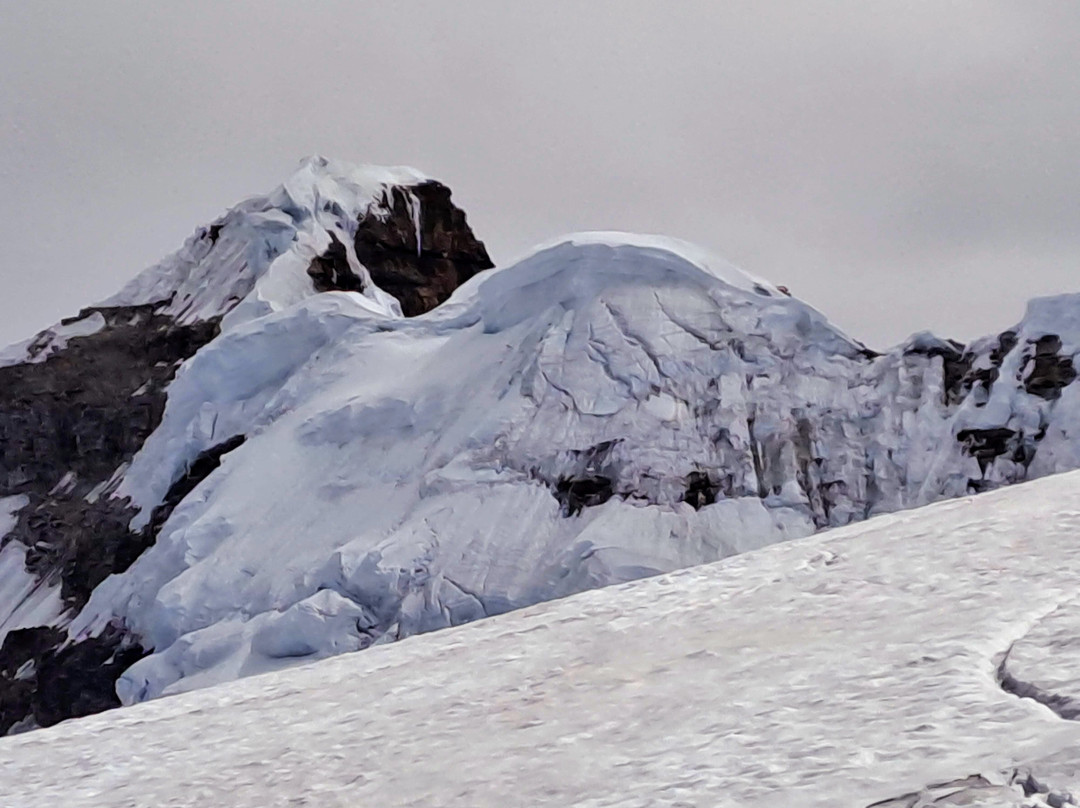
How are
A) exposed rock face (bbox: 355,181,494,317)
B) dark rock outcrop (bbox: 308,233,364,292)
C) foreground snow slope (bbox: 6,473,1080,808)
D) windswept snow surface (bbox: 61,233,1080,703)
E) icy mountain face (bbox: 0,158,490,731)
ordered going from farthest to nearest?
exposed rock face (bbox: 355,181,494,317), dark rock outcrop (bbox: 308,233,364,292), icy mountain face (bbox: 0,158,490,731), windswept snow surface (bbox: 61,233,1080,703), foreground snow slope (bbox: 6,473,1080,808)

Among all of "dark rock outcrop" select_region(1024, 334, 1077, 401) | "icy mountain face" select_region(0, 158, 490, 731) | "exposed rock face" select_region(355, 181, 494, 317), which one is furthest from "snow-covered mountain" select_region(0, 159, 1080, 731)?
"exposed rock face" select_region(355, 181, 494, 317)

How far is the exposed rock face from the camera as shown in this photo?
2469cm

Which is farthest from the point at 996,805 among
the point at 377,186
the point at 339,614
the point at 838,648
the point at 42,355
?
the point at 42,355

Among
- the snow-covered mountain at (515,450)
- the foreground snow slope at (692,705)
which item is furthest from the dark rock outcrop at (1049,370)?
the foreground snow slope at (692,705)

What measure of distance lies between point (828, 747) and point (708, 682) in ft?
2.21

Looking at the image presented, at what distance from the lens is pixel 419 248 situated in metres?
25.9

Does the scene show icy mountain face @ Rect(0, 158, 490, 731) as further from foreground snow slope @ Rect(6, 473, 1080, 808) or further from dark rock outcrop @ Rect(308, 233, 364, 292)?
foreground snow slope @ Rect(6, 473, 1080, 808)

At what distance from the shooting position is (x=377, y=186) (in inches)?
989

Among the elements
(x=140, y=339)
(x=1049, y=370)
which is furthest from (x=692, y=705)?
(x=140, y=339)

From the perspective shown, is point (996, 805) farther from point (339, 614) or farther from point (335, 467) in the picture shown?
point (335, 467)

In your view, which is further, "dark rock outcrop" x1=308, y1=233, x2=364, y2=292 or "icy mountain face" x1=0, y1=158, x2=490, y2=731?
"dark rock outcrop" x1=308, y1=233, x2=364, y2=292

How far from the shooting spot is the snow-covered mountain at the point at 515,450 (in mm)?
13750

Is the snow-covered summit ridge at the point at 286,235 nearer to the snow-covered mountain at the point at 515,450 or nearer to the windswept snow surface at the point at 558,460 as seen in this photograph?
the snow-covered mountain at the point at 515,450

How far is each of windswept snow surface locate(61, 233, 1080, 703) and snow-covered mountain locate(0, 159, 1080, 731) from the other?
0.03 m
